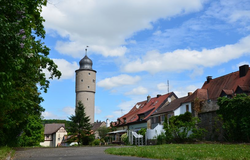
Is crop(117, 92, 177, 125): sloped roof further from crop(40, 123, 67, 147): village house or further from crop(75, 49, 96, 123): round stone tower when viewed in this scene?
crop(40, 123, 67, 147): village house

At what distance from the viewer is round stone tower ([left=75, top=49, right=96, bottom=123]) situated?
78500mm

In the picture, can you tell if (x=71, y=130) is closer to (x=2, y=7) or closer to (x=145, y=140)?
(x=145, y=140)

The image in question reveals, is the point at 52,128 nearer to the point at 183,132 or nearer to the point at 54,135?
the point at 54,135

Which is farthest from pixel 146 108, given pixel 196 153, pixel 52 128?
pixel 52 128

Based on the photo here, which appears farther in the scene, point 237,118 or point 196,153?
point 237,118

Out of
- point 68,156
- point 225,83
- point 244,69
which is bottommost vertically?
point 68,156

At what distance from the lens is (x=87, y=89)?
79.8 metres

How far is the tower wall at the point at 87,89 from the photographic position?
257 feet

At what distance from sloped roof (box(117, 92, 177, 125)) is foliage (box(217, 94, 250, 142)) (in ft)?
97.7

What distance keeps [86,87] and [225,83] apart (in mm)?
47499

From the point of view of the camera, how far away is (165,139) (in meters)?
25.6

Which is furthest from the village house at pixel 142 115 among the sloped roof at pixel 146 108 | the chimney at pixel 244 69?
the chimney at pixel 244 69

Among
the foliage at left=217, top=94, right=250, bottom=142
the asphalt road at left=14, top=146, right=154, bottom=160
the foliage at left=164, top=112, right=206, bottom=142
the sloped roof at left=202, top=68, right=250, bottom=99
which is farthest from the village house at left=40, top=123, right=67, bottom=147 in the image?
the asphalt road at left=14, top=146, right=154, bottom=160

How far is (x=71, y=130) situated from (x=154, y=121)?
586 inches
